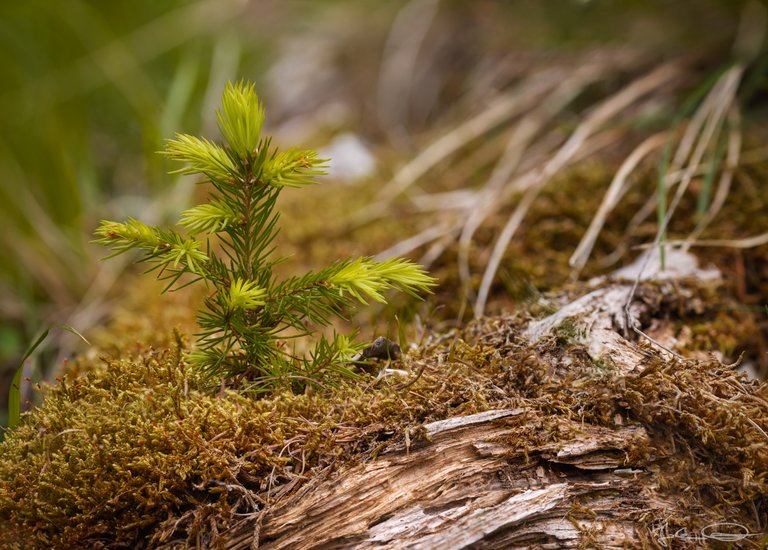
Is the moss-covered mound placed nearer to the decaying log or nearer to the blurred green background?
the decaying log

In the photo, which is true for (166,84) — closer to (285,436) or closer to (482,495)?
(285,436)

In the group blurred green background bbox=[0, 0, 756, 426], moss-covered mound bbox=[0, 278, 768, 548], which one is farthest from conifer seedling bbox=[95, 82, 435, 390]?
blurred green background bbox=[0, 0, 756, 426]

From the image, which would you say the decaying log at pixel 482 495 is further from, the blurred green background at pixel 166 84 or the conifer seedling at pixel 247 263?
the blurred green background at pixel 166 84

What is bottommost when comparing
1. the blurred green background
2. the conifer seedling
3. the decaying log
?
the decaying log

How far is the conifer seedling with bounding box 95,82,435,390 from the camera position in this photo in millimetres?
1231

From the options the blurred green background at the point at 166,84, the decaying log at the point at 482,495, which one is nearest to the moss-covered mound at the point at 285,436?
the decaying log at the point at 482,495

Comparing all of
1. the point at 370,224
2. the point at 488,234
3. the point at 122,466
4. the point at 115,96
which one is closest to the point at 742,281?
the point at 488,234

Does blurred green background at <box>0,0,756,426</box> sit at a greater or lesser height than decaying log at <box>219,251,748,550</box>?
greater

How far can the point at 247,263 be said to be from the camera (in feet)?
4.51

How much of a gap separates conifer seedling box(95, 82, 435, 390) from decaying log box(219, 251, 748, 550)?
265 mm

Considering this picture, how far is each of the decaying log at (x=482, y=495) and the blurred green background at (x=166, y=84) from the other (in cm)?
202

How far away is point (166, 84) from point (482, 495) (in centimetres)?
398

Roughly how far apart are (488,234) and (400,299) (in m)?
0.50

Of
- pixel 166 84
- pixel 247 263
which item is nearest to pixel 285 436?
pixel 247 263
